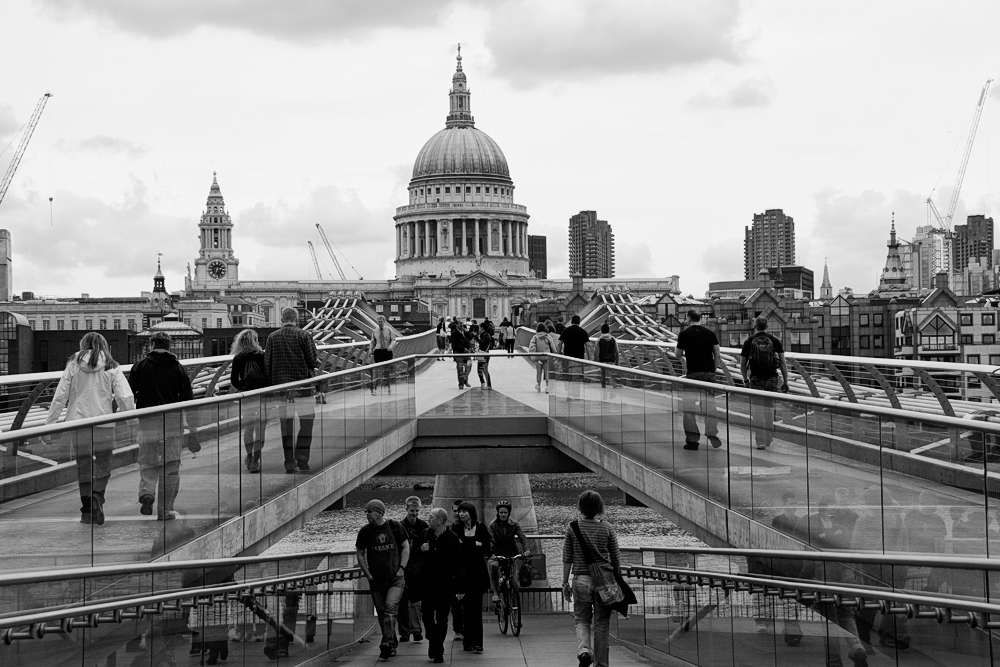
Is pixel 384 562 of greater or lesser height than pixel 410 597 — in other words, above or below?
above

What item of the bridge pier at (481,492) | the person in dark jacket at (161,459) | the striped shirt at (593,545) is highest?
the person in dark jacket at (161,459)

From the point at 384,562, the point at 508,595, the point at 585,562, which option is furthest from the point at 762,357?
the point at 585,562

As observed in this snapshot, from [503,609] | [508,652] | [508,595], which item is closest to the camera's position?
[508,652]

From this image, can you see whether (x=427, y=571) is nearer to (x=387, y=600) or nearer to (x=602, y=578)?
(x=387, y=600)

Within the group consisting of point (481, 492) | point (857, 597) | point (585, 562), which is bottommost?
point (481, 492)

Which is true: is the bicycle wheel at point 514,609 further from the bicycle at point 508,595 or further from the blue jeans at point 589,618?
the blue jeans at point 589,618

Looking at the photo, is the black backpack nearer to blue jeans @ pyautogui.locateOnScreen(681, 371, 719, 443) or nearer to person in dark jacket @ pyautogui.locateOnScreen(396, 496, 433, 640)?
blue jeans @ pyautogui.locateOnScreen(681, 371, 719, 443)

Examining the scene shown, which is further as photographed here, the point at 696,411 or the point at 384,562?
the point at 696,411

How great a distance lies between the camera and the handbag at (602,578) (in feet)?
33.8

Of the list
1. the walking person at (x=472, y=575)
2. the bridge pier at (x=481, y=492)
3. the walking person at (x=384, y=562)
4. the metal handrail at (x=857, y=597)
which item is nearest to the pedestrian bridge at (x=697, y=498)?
the metal handrail at (x=857, y=597)

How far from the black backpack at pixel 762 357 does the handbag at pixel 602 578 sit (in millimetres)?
6112

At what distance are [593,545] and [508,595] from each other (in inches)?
217

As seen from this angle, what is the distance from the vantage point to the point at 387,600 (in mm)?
12992

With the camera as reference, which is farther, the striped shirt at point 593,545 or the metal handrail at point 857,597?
the striped shirt at point 593,545
